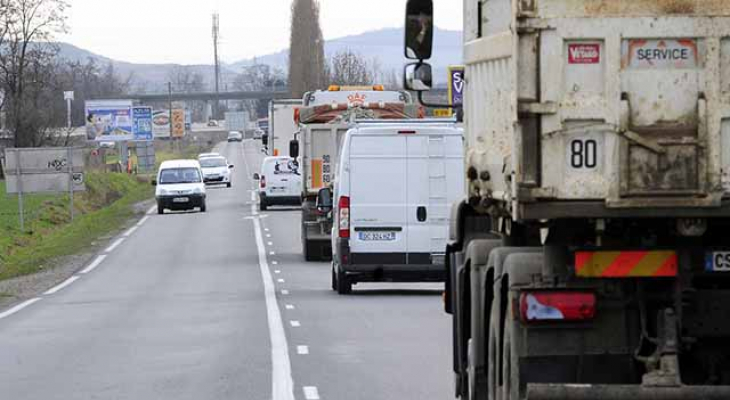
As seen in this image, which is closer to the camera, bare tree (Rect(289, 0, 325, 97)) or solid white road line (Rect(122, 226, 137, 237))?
solid white road line (Rect(122, 226, 137, 237))

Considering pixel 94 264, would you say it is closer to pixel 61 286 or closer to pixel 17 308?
pixel 61 286

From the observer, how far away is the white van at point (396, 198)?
22812 millimetres

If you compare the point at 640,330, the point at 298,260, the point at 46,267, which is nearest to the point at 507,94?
the point at 640,330

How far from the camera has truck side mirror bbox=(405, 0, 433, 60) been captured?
33.7 ft

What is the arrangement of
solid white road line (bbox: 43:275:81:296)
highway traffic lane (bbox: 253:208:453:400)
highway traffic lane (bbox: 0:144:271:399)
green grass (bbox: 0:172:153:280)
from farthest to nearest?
green grass (bbox: 0:172:153:280), solid white road line (bbox: 43:275:81:296), highway traffic lane (bbox: 0:144:271:399), highway traffic lane (bbox: 253:208:453:400)

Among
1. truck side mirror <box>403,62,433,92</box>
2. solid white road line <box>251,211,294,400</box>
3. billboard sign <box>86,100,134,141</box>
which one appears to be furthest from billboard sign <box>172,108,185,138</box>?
truck side mirror <box>403,62,433,92</box>

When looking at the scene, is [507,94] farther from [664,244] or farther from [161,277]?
[161,277]

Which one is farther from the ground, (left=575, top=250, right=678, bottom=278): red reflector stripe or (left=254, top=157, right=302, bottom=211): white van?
(left=575, top=250, right=678, bottom=278): red reflector stripe

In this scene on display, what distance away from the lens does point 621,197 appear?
7.53 metres

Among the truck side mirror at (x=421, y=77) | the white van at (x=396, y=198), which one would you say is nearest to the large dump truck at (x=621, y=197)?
the truck side mirror at (x=421, y=77)

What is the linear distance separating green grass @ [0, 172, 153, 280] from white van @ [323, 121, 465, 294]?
13.4 meters

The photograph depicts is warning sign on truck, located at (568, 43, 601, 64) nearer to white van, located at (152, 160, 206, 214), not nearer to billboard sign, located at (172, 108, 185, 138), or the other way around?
white van, located at (152, 160, 206, 214)

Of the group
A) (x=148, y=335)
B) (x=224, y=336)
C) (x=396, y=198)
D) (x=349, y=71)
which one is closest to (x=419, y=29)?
(x=224, y=336)

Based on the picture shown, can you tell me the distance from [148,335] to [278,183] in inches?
1498
